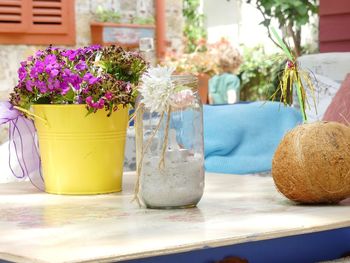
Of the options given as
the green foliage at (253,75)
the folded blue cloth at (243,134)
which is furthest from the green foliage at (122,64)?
the green foliage at (253,75)

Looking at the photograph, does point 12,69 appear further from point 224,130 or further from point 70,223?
point 70,223

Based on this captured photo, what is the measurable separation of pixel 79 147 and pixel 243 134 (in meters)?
1.46

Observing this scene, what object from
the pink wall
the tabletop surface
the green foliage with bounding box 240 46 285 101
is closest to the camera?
the tabletop surface

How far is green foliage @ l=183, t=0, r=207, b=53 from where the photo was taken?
12.8 m

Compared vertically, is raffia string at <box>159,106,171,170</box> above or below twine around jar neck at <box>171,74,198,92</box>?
below

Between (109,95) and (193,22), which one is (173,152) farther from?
(193,22)

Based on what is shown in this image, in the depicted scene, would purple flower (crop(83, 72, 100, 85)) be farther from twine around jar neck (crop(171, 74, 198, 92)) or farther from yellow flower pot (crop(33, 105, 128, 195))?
twine around jar neck (crop(171, 74, 198, 92))

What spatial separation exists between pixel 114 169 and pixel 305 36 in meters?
8.88

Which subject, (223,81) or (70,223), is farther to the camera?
(223,81)

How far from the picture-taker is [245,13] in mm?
12484

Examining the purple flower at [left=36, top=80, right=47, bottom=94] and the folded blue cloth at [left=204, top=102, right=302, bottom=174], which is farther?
the folded blue cloth at [left=204, top=102, right=302, bottom=174]

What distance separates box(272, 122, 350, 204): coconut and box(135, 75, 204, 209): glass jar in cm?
19

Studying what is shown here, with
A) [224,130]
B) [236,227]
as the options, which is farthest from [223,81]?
[236,227]

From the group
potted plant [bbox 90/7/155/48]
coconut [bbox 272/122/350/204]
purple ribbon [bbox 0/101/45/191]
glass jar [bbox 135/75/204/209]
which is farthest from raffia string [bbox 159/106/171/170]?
potted plant [bbox 90/7/155/48]
